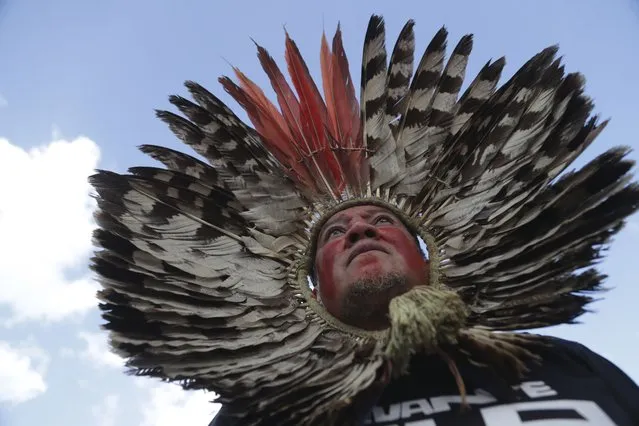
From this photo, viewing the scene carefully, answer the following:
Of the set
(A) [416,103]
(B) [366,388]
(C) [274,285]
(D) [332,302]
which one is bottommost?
(B) [366,388]

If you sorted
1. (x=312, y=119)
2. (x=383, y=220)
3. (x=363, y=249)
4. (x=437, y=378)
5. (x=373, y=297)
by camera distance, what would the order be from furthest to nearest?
(x=312, y=119) < (x=383, y=220) < (x=363, y=249) < (x=373, y=297) < (x=437, y=378)

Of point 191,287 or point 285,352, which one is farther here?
point 191,287

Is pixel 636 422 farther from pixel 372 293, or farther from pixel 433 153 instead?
pixel 433 153

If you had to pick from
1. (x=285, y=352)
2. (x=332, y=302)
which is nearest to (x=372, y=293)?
(x=332, y=302)

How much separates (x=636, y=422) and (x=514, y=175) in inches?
48.8

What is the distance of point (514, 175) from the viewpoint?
9.87 ft

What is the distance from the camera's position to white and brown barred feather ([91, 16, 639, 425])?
8.19ft

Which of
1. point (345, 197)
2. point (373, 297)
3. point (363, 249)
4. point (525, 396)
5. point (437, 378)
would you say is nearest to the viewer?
point (525, 396)

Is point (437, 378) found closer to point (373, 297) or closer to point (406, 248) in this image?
point (373, 297)

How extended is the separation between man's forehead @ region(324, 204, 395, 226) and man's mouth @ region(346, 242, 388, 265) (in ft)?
0.95

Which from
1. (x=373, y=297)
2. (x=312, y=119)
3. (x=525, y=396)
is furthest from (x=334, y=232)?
(x=525, y=396)

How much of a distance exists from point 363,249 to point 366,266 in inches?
4.3

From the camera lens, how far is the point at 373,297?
2.77 meters

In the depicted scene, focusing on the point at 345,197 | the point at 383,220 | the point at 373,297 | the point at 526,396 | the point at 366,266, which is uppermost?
the point at 345,197
